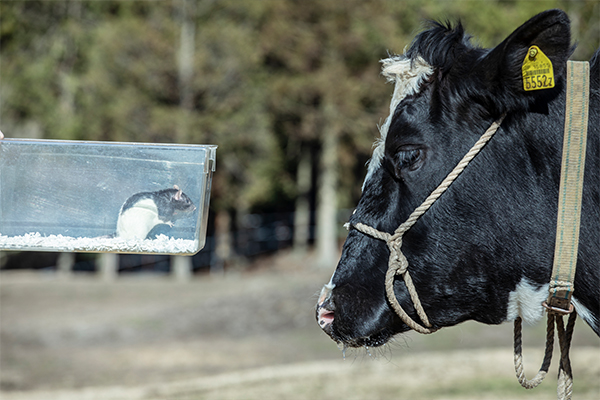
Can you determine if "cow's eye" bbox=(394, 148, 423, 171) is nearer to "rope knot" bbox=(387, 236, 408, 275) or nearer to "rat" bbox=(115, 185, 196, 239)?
"rope knot" bbox=(387, 236, 408, 275)

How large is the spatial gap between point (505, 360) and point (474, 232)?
547 centimetres

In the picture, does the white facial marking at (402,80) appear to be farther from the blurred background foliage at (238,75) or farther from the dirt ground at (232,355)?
the blurred background foliage at (238,75)

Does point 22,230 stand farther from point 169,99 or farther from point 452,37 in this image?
point 169,99

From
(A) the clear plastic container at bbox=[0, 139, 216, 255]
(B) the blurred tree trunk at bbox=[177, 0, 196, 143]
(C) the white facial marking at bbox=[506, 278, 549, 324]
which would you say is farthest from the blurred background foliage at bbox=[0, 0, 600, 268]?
(C) the white facial marking at bbox=[506, 278, 549, 324]

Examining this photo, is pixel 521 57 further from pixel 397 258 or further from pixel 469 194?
pixel 397 258

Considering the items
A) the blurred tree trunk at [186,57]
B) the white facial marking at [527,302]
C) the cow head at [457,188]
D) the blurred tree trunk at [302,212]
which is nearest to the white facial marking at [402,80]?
the cow head at [457,188]

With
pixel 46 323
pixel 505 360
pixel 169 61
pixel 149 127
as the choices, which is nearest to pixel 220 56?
pixel 169 61

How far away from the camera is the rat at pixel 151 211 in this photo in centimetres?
210

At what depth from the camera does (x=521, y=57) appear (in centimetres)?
150

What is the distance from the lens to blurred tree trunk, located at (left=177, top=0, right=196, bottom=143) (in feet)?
50.9

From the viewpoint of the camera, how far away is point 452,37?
1781mm

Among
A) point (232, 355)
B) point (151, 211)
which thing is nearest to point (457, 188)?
point (151, 211)

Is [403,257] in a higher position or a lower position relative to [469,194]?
lower

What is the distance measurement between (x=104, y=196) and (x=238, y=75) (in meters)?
13.9
